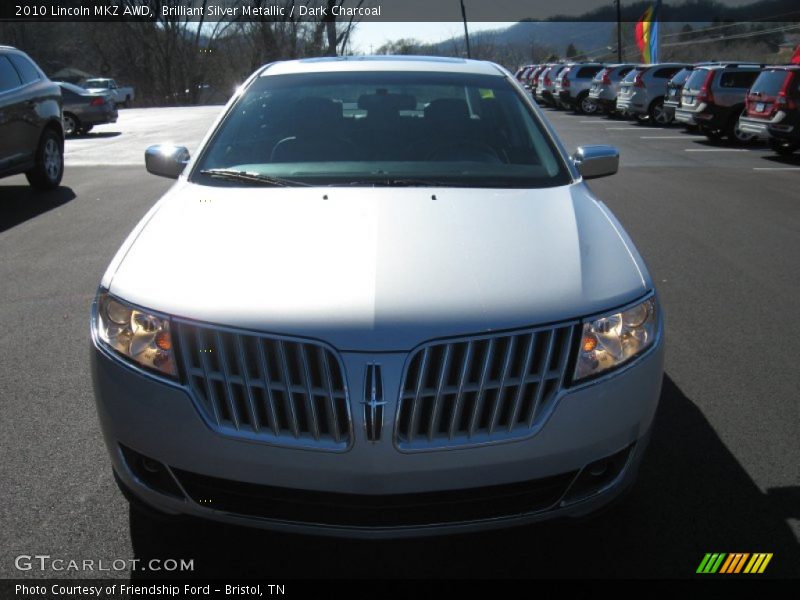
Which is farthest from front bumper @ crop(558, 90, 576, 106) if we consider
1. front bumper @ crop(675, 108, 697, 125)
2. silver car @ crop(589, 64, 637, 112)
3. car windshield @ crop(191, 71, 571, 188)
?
car windshield @ crop(191, 71, 571, 188)

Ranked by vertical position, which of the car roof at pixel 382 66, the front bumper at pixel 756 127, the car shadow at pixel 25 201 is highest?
Answer: the car roof at pixel 382 66

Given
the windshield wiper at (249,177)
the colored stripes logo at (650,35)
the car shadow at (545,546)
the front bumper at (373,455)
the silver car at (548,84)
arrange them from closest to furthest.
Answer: the front bumper at (373,455) < the car shadow at (545,546) < the windshield wiper at (249,177) < the silver car at (548,84) < the colored stripes logo at (650,35)

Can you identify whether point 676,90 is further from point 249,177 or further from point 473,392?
point 473,392

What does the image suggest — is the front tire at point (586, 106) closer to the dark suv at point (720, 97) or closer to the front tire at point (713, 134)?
the front tire at point (713, 134)

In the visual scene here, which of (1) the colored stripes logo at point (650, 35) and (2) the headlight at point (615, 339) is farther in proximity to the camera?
(1) the colored stripes logo at point (650, 35)

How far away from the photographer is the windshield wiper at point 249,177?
3773 mm

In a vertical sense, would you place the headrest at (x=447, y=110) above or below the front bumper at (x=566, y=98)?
above

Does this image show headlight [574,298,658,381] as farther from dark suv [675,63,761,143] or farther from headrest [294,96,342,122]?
dark suv [675,63,761,143]

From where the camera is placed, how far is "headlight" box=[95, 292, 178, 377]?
8.89 feet

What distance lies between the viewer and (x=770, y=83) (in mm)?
15188

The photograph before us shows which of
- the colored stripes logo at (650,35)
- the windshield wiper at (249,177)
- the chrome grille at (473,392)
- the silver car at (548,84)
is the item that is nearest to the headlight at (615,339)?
the chrome grille at (473,392)

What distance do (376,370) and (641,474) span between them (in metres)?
1.54

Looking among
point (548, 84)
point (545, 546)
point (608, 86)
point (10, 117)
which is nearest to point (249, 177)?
point (545, 546)

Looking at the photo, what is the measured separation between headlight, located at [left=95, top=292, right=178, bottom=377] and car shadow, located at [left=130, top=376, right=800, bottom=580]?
1.92 ft
